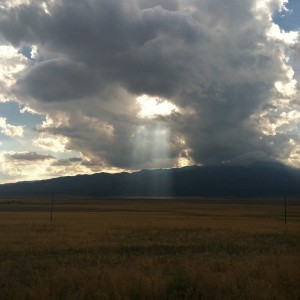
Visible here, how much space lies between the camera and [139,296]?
41.3 feet

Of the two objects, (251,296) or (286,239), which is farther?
(286,239)

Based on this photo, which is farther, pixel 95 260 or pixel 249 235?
pixel 249 235

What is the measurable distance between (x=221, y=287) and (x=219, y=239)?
1888cm

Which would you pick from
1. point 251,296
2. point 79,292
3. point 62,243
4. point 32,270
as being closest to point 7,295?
point 79,292

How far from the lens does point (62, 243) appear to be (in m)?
28.5

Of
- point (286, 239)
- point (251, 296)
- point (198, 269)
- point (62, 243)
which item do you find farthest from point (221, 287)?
point (286, 239)

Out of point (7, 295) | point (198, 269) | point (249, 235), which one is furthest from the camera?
point (249, 235)

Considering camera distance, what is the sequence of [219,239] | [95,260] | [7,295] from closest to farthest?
[7,295] < [95,260] < [219,239]

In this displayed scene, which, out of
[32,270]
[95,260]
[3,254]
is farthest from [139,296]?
[3,254]

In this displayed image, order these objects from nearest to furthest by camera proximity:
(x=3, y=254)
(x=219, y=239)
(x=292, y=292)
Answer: (x=292, y=292), (x=3, y=254), (x=219, y=239)

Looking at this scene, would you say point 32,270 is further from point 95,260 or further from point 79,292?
point 79,292

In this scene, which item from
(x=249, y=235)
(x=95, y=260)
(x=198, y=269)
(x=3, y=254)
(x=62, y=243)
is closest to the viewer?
(x=198, y=269)

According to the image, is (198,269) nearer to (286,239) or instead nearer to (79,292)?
(79,292)

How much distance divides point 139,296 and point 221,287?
264 centimetres
